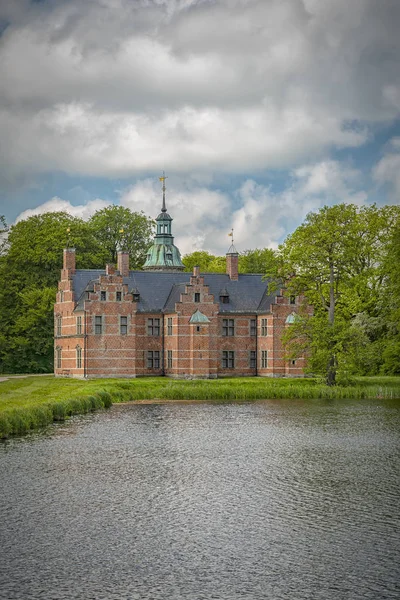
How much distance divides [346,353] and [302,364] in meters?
9.32

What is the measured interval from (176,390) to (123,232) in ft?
104

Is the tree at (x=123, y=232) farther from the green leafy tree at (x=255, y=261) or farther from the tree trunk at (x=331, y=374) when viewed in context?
the tree trunk at (x=331, y=374)

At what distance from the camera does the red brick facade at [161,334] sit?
2346 inches

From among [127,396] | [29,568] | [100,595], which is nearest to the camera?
[100,595]

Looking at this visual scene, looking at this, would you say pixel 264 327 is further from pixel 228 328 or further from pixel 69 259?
pixel 69 259

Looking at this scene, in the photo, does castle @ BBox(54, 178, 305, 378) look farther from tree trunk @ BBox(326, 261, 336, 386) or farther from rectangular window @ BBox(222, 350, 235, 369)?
tree trunk @ BBox(326, 261, 336, 386)

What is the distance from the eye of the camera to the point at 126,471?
26.5 m

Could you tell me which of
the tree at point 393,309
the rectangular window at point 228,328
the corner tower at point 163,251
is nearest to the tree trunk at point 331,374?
the tree at point 393,309

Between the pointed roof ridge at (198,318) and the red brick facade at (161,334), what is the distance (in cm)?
9

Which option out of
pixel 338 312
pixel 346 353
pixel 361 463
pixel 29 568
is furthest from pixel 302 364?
pixel 29 568

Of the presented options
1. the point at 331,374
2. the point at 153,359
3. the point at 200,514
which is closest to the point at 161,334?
the point at 153,359

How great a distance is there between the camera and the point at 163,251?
255ft

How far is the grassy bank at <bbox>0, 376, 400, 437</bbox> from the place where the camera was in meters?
45.5

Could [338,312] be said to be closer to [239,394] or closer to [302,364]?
[302,364]
